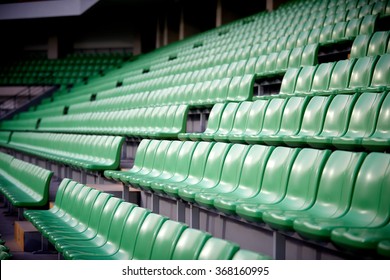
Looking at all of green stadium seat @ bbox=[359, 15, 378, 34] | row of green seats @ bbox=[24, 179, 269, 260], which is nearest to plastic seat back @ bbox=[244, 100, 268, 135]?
row of green seats @ bbox=[24, 179, 269, 260]

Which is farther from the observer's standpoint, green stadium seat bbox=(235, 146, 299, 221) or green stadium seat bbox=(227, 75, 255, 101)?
green stadium seat bbox=(227, 75, 255, 101)

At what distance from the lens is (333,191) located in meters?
1.15

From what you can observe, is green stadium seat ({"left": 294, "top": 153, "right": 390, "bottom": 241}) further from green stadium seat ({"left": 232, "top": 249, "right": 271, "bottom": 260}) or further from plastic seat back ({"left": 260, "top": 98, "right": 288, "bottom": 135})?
plastic seat back ({"left": 260, "top": 98, "right": 288, "bottom": 135})

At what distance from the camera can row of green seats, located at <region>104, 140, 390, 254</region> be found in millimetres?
1026

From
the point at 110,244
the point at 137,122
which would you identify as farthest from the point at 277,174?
the point at 137,122

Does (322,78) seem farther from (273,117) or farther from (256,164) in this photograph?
(256,164)

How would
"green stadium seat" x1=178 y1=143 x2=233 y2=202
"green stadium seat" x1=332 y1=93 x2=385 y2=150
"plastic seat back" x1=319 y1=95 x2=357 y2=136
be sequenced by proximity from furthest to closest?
"green stadium seat" x1=178 y1=143 x2=233 y2=202
"plastic seat back" x1=319 y1=95 x2=357 y2=136
"green stadium seat" x1=332 y1=93 x2=385 y2=150

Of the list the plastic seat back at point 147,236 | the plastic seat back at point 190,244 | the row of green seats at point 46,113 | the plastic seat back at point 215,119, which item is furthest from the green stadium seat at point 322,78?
the row of green seats at point 46,113

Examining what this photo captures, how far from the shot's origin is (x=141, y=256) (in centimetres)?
111

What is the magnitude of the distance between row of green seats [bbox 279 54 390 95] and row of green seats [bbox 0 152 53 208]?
1.06m

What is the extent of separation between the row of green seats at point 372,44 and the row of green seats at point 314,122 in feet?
1.76

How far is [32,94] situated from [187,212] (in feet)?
22.1

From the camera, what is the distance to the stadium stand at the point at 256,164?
1036mm

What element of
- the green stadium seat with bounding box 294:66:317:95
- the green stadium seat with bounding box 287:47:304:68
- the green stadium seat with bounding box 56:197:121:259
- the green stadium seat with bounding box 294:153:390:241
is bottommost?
the green stadium seat with bounding box 56:197:121:259
